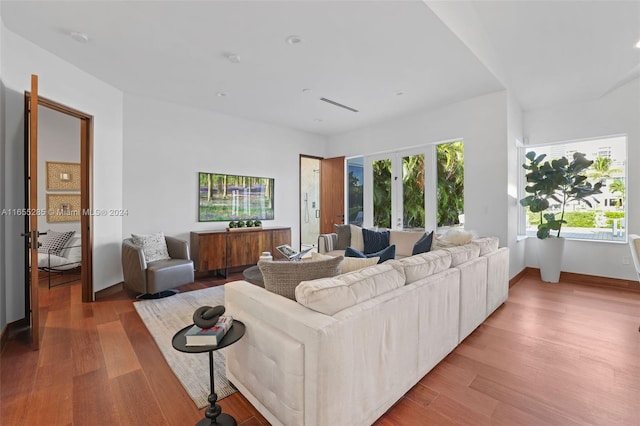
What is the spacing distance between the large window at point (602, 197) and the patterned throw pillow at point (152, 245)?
632 centimetres

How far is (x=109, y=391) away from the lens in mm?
1939

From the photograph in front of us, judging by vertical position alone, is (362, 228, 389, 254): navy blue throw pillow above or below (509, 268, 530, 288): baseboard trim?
above

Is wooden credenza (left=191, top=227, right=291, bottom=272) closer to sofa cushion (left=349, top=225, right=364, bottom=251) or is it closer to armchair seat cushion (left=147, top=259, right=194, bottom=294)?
armchair seat cushion (left=147, top=259, right=194, bottom=294)

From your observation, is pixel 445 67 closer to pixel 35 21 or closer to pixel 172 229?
pixel 35 21

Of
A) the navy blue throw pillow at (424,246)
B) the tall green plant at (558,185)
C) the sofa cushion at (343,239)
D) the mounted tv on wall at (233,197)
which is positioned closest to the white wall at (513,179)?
the tall green plant at (558,185)

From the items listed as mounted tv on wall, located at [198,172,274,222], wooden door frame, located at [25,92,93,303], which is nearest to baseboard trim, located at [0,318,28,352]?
wooden door frame, located at [25,92,93,303]

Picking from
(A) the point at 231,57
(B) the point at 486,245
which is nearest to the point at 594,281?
(B) the point at 486,245

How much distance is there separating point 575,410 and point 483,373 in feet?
1.68

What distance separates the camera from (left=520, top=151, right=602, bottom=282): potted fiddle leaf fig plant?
4371 mm

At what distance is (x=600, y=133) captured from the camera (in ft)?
14.5

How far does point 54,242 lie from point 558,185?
804 centimetres

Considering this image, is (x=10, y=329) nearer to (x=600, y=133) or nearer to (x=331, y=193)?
(x=331, y=193)

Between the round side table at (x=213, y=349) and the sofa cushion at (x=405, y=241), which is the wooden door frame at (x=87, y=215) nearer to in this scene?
the round side table at (x=213, y=349)

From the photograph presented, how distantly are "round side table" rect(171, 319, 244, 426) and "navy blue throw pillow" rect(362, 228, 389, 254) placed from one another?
10.1 ft
